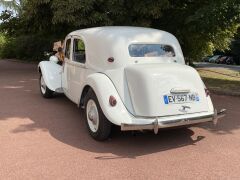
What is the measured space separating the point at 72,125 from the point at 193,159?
2.47 m

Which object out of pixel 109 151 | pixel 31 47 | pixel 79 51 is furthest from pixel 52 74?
pixel 31 47

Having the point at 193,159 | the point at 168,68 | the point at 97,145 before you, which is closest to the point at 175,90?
the point at 168,68

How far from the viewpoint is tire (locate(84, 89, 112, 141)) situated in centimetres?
553

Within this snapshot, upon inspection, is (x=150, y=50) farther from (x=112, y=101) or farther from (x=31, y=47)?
(x=31, y=47)

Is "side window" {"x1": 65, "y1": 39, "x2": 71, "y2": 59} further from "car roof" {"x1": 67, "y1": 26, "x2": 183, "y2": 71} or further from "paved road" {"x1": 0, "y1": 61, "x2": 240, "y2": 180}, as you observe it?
"paved road" {"x1": 0, "y1": 61, "x2": 240, "y2": 180}

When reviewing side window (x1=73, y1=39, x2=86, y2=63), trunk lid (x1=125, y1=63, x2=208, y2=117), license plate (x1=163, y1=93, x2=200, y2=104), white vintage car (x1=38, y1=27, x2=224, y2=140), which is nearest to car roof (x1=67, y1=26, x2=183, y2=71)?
white vintage car (x1=38, y1=27, x2=224, y2=140)

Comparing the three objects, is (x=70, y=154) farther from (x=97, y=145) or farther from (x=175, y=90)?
(x=175, y=90)

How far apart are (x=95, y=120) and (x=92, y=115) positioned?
116 millimetres

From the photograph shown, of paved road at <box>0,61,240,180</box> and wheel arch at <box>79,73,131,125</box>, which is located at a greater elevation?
wheel arch at <box>79,73,131,125</box>

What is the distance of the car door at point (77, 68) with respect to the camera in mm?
6711

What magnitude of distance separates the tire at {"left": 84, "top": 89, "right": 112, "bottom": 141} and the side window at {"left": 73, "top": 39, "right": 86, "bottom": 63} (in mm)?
1058

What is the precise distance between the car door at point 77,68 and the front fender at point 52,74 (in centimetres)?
105

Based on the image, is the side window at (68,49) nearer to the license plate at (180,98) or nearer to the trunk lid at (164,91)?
the trunk lid at (164,91)

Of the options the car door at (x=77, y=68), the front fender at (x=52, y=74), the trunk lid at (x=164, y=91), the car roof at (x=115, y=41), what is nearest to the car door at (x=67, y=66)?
the car door at (x=77, y=68)
